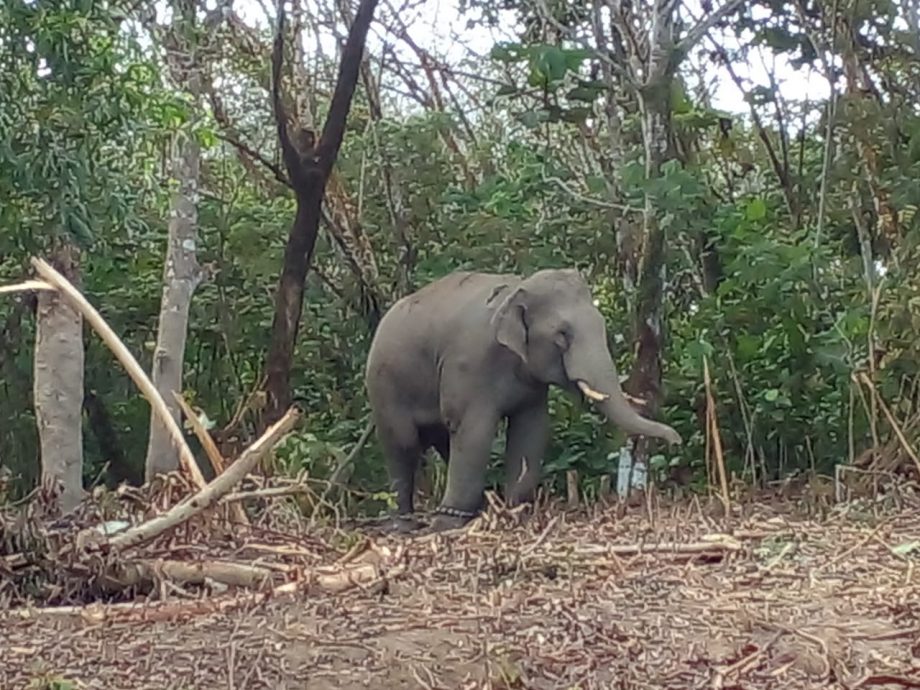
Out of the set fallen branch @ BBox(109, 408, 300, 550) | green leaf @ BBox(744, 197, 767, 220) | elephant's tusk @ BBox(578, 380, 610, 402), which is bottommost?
fallen branch @ BBox(109, 408, 300, 550)

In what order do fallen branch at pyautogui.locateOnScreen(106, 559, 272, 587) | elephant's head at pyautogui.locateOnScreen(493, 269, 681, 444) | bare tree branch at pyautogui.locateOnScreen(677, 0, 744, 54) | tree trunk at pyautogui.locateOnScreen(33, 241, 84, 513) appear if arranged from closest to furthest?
1. fallen branch at pyautogui.locateOnScreen(106, 559, 272, 587)
2. elephant's head at pyautogui.locateOnScreen(493, 269, 681, 444)
3. tree trunk at pyautogui.locateOnScreen(33, 241, 84, 513)
4. bare tree branch at pyautogui.locateOnScreen(677, 0, 744, 54)

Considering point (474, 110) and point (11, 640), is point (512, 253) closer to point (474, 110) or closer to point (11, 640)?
point (474, 110)

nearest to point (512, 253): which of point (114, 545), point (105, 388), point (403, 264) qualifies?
point (403, 264)

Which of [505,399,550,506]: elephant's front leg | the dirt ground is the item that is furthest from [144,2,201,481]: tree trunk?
the dirt ground

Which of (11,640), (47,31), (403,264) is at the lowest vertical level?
(11,640)

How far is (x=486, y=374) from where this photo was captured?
29.7 feet

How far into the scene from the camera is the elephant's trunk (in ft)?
28.5

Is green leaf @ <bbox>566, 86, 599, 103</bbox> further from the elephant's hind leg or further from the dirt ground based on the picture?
the dirt ground

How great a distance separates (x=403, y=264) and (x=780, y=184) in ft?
10.1

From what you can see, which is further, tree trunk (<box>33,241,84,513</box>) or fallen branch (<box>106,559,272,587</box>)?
tree trunk (<box>33,241,84,513</box>)

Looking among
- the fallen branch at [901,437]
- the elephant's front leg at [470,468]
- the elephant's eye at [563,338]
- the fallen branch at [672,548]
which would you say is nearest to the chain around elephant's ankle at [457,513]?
the elephant's front leg at [470,468]

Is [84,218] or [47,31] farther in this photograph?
[84,218]

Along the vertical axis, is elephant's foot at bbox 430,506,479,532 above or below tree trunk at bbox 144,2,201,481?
below

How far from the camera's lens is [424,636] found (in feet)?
15.4
